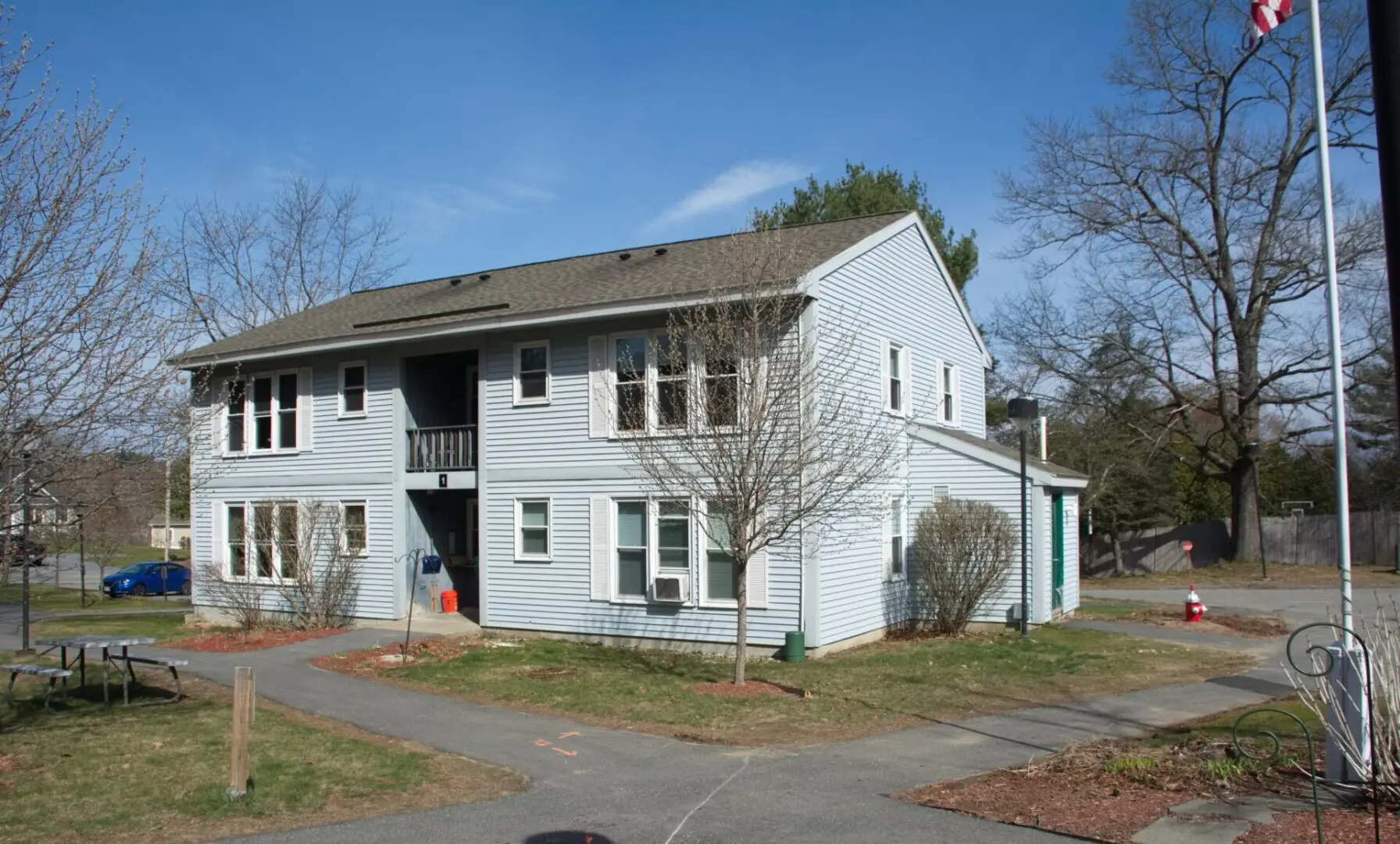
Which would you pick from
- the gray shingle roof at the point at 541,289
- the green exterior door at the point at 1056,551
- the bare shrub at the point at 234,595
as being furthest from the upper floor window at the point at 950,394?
the bare shrub at the point at 234,595

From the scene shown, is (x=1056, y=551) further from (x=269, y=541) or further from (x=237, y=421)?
(x=237, y=421)

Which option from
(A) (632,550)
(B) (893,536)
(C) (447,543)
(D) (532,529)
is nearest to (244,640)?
(C) (447,543)

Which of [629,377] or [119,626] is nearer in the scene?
[629,377]

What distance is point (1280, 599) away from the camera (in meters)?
25.6

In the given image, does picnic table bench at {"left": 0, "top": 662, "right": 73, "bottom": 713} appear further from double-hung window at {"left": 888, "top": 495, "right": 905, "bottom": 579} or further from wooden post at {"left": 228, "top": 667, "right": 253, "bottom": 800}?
double-hung window at {"left": 888, "top": 495, "right": 905, "bottom": 579}

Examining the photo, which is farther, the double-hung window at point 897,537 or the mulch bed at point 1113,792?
the double-hung window at point 897,537

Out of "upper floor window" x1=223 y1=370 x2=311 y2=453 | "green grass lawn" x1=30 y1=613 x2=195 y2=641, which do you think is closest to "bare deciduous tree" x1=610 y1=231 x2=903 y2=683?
"upper floor window" x1=223 y1=370 x2=311 y2=453

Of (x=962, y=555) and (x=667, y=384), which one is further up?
(x=667, y=384)

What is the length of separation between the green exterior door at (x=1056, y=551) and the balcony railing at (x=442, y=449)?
11276mm

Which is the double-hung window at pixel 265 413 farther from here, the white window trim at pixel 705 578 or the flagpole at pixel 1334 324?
the flagpole at pixel 1334 324

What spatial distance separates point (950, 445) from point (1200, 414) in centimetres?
3487

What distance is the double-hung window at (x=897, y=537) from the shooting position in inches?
740

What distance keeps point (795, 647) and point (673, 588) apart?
2.29 m

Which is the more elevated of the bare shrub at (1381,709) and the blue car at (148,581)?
the bare shrub at (1381,709)
